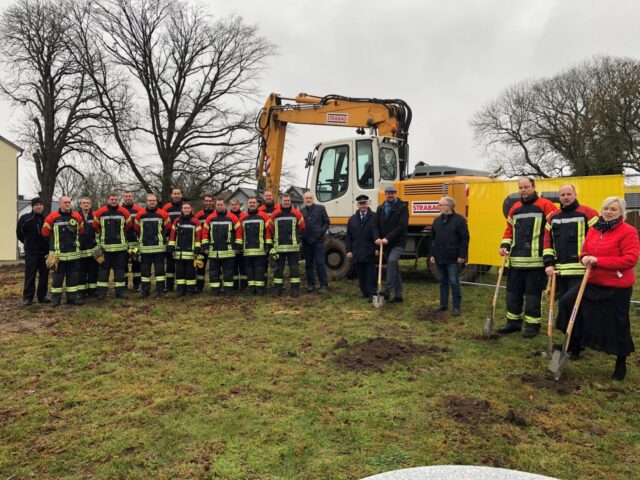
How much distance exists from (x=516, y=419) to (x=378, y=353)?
1768mm

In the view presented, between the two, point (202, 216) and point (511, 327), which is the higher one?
point (202, 216)

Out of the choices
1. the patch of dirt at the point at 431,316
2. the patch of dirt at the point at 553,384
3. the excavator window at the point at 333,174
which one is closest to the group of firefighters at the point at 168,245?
the excavator window at the point at 333,174

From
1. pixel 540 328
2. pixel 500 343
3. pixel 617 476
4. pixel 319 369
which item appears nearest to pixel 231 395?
pixel 319 369

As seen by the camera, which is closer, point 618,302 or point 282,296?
point 618,302

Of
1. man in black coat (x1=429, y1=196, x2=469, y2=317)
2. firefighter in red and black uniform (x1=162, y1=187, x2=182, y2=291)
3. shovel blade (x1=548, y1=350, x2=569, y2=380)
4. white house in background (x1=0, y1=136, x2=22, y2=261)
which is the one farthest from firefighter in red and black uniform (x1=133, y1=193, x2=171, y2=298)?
white house in background (x1=0, y1=136, x2=22, y2=261)

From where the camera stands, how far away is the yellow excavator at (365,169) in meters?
9.37

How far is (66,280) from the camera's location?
7781 millimetres

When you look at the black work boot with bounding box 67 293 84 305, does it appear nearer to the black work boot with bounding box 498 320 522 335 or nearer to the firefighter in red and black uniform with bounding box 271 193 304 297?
the firefighter in red and black uniform with bounding box 271 193 304 297

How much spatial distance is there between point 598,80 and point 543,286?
102 ft

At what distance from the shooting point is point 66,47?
2155 centimetres

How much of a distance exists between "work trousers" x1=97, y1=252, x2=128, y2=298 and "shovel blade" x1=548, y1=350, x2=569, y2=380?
695 centimetres

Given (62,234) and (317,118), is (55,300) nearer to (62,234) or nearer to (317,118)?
(62,234)

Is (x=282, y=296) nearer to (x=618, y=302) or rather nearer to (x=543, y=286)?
(x=543, y=286)

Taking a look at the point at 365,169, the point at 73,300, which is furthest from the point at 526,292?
the point at 73,300
